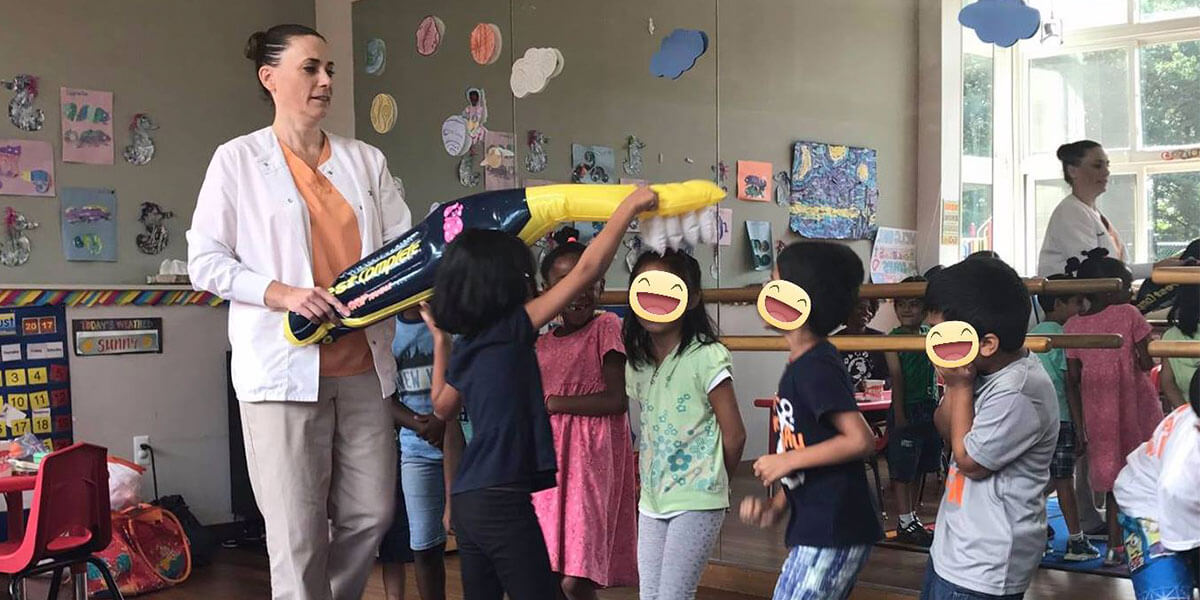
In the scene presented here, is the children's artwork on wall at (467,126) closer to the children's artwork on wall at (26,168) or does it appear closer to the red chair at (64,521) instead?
the children's artwork on wall at (26,168)

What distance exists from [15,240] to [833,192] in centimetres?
314

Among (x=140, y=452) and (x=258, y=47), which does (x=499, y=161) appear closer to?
(x=140, y=452)

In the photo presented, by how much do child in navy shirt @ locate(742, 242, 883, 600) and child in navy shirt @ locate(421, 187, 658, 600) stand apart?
1.27ft

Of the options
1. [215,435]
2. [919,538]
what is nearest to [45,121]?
[215,435]

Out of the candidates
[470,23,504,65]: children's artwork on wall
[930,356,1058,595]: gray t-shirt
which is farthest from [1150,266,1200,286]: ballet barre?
[470,23,504,65]: children's artwork on wall

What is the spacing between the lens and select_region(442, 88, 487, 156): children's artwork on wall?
16.5 feet

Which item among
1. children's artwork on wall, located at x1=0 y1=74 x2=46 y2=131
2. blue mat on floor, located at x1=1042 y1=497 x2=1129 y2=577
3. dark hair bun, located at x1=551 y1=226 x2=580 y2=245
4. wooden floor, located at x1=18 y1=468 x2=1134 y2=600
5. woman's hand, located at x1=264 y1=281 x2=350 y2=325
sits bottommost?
wooden floor, located at x1=18 y1=468 x2=1134 y2=600

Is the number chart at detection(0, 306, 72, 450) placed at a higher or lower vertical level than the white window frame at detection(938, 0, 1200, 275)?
lower

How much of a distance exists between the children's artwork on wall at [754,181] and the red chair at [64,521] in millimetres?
2260

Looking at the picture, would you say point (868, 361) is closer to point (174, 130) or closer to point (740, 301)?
point (740, 301)

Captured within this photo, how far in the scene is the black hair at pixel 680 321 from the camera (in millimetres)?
2871

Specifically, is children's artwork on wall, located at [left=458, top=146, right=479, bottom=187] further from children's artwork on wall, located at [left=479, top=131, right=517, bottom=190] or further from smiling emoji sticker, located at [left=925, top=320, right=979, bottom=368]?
smiling emoji sticker, located at [left=925, top=320, right=979, bottom=368]

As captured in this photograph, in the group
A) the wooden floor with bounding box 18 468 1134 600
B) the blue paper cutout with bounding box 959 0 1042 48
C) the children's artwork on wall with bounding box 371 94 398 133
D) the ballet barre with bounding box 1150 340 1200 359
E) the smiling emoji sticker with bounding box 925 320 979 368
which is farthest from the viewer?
the children's artwork on wall with bounding box 371 94 398 133

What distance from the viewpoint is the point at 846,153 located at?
4113 mm
